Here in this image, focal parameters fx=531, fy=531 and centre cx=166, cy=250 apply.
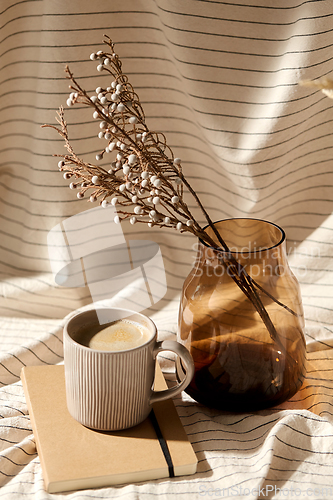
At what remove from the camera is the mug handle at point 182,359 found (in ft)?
1.97

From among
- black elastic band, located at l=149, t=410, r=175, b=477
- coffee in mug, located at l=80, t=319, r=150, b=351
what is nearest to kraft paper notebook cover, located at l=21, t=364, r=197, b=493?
black elastic band, located at l=149, t=410, r=175, b=477

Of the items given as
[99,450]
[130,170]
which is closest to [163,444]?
[99,450]

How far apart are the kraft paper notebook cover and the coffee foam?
0.10 m

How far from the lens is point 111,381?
573 mm

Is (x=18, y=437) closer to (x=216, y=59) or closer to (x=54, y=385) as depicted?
(x=54, y=385)

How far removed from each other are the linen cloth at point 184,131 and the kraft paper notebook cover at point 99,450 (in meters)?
0.06

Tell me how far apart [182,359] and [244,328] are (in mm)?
83

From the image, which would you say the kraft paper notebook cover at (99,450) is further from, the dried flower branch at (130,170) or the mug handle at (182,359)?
the dried flower branch at (130,170)

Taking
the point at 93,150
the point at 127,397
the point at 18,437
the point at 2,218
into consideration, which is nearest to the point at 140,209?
the point at 127,397

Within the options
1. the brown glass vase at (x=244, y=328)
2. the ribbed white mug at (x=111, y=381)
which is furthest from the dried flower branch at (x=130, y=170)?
the ribbed white mug at (x=111, y=381)

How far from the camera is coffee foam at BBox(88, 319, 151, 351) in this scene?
598mm

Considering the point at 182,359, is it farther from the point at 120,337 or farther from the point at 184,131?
the point at 184,131

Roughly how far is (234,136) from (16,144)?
407 millimetres

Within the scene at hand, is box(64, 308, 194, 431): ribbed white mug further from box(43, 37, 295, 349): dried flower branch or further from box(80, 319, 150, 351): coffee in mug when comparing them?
box(43, 37, 295, 349): dried flower branch
